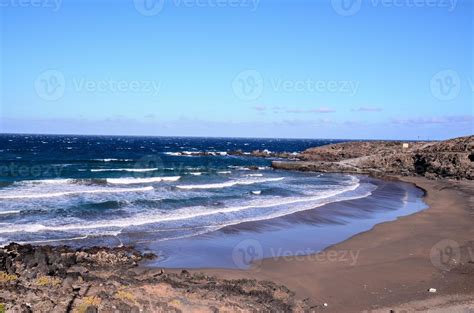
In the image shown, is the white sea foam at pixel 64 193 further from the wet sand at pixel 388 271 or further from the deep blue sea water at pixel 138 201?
the wet sand at pixel 388 271

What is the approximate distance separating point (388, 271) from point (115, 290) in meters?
8.96

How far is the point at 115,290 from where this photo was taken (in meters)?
11.6

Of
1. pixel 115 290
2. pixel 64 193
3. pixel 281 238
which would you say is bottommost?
pixel 281 238

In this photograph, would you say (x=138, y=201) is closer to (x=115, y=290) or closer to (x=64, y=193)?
(x=64, y=193)

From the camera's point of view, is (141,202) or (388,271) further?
(141,202)

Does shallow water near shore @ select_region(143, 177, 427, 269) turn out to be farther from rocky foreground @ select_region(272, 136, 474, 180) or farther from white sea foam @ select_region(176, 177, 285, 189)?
rocky foreground @ select_region(272, 136, 474, 180)

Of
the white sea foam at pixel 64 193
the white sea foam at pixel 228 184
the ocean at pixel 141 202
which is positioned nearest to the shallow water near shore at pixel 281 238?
the ocean at pixel 141 202

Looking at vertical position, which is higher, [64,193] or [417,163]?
[417,163]

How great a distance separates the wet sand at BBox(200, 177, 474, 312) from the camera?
484 inches

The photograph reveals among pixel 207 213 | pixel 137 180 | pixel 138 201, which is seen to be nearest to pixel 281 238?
pixel 207 213

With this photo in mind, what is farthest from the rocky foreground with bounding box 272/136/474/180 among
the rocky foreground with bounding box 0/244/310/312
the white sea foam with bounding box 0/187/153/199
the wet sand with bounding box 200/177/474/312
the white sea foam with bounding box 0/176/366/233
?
the rocky foreground with bounding box 0/244/310/312

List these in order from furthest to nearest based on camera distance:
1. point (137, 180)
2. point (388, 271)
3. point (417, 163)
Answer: point (417, 163) → point (137, 180) → point (388, 271)

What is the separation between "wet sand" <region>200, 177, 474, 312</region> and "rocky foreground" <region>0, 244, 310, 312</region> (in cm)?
128

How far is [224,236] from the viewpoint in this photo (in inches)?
779
